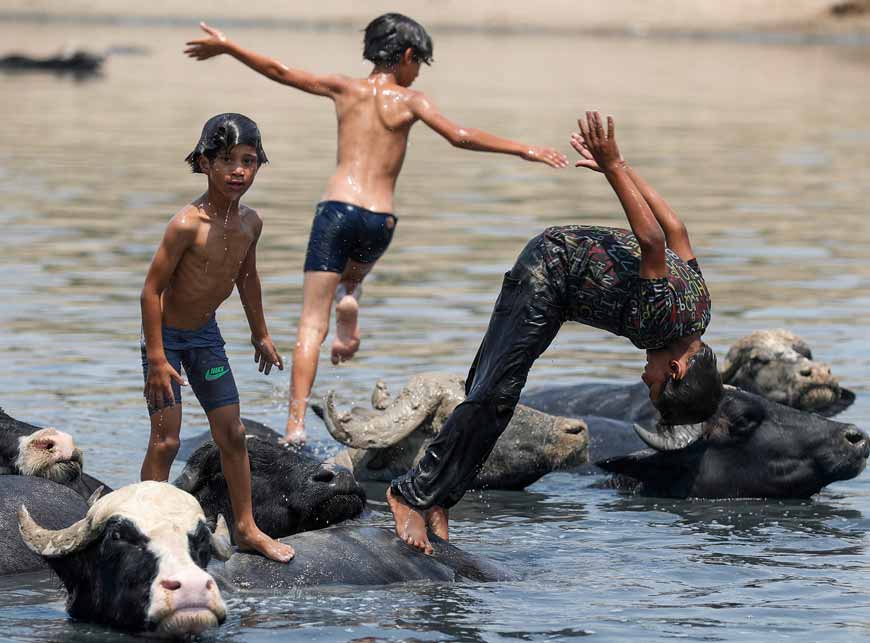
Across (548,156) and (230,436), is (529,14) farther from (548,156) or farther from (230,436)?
(230,436)

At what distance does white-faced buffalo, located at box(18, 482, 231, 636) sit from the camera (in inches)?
249

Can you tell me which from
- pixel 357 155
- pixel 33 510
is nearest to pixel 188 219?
pixel 33 510

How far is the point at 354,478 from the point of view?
8.62 meters

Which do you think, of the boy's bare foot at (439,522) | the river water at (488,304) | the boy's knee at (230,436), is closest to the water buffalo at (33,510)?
the river water at (488,304)

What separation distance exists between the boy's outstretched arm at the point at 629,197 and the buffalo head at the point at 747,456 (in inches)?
88.7

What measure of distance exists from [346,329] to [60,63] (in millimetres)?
44613

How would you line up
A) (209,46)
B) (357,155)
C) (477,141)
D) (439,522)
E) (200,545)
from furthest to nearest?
(357,155)
(209,46)
(477,141)
(439,522)
(200,545)

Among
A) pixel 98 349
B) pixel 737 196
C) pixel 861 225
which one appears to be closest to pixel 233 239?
pixel 98 349

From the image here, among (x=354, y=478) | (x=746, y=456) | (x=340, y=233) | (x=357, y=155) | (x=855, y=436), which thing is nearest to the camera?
(x=354, y=478)

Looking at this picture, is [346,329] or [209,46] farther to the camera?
[346,329]

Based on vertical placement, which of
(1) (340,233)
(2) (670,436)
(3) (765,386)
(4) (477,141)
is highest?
(4) (477,141)

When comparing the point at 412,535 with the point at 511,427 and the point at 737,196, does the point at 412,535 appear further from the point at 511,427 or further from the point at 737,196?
the point at 737,196

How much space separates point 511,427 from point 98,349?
452 centimetres

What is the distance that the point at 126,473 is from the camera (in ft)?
32.7
